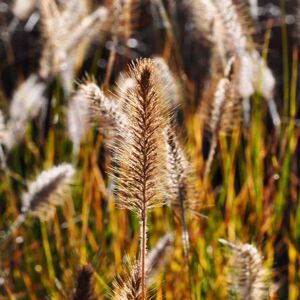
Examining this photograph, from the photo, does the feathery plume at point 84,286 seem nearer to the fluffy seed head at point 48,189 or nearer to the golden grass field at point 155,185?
the golden grass field at point 155,185

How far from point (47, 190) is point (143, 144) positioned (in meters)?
0.69

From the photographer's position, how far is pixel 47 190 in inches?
69.1

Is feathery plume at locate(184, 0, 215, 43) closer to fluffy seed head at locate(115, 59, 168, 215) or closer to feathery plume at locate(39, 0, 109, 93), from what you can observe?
feathery plume at locate(39, 0, 109, 93)

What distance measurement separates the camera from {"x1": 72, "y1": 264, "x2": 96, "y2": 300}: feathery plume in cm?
114

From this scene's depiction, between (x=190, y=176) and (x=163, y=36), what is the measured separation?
7.63 feet

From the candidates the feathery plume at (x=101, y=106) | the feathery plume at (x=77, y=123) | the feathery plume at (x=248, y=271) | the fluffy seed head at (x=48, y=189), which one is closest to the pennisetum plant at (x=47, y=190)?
the fluffy seed head at (x=48, y=189)

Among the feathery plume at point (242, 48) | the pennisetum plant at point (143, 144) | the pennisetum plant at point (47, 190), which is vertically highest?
the feathery plume at point (242, 48)

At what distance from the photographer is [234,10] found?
6.57 ft

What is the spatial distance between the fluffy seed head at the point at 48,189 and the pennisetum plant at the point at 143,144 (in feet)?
1.82

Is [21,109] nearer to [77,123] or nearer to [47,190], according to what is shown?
[77,123]

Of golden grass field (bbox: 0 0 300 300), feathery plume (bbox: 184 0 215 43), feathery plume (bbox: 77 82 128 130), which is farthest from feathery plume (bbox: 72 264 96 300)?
feathery plume (bbox: 184 0 215 43)

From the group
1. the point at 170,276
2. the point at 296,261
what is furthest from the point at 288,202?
the point at 170,276

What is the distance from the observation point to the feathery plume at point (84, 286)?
3.75ft

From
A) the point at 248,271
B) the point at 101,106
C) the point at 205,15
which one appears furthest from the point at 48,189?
the point at 205,15
